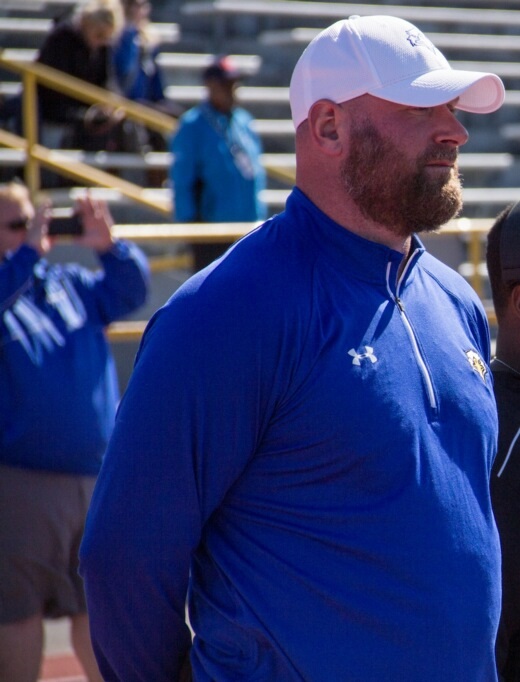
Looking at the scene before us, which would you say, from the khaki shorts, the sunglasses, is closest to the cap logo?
the khaki shorts

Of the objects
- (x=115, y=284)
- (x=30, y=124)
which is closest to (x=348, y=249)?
(x=115, y=284)

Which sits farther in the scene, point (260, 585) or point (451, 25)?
point (451, 25)

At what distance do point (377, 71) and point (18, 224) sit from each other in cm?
238

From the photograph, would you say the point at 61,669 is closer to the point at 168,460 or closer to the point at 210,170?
the point at 168,460

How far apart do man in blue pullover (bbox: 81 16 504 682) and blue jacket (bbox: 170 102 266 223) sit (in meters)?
5.66

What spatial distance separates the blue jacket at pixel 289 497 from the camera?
1.91 m

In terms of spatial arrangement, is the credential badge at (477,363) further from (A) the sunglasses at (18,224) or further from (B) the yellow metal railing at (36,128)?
(B) the yellow metal railing at (36,128)

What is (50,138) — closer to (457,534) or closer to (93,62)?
(93,62)

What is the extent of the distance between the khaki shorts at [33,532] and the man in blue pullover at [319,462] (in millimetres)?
1805

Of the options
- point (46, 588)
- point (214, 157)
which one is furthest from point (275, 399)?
point (214, 157)

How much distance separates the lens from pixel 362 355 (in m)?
1.94

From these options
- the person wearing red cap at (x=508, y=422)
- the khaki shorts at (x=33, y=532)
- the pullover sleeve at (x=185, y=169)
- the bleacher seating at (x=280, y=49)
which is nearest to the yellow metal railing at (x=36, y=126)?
the pullover sleeve at (x=185, y=169)

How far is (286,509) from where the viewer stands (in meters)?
1.94

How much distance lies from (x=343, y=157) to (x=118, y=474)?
2.08 feet
